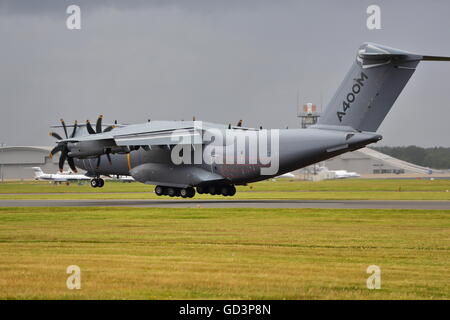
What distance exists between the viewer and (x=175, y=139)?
154 ft

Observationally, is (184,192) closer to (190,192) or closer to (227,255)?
(190,192)

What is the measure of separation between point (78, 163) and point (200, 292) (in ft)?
140

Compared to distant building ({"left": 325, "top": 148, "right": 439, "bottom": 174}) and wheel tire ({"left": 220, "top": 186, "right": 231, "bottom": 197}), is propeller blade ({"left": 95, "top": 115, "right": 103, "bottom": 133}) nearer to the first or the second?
wheel tire ({"left": 220, "top": 186, "right": 231, "bottom": 197})

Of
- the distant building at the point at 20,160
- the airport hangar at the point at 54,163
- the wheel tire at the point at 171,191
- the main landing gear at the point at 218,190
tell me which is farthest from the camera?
the distant building at the point at 20,160

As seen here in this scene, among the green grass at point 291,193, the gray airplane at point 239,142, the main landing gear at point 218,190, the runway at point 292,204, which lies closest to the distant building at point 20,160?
the green grass at point 291,193

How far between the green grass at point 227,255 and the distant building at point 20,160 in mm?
129760

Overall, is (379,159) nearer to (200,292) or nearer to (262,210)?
(262,210)

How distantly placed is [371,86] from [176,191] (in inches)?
653

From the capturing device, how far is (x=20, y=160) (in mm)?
161000

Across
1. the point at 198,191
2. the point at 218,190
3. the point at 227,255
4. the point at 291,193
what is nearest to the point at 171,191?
the point at 198,191

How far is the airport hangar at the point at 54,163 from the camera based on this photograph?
15950cm

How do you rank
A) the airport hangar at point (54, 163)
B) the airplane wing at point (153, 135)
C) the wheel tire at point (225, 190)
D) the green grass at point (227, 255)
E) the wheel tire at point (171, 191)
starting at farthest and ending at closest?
the airport hangar at point (54, 163) → the wheel tire at point (225, 190) → the wheel tire at point (171, 191) → the airplane wing at point (153, 135) → the green grass at point (227, 255)

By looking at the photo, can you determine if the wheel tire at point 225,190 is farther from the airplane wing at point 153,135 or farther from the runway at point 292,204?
the airplane wing at point 153,135

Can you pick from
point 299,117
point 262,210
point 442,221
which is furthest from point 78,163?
point 299,117
